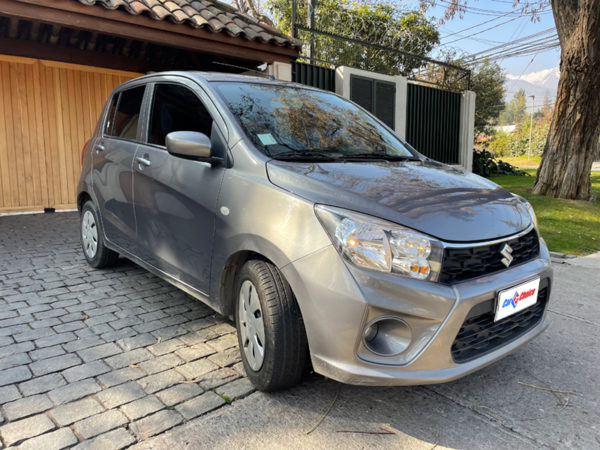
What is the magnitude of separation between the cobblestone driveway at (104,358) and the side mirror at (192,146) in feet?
3.99

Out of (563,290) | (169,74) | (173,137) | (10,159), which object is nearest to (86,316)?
(173,137)

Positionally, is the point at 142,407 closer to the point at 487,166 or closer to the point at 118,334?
the point at 118,334

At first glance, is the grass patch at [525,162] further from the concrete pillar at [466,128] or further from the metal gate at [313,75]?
the metal gate at [313,75]

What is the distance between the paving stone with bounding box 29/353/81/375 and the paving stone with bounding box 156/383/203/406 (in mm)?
676

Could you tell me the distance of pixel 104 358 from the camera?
2.74m

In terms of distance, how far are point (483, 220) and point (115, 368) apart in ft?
7.15

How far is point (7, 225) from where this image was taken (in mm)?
6602

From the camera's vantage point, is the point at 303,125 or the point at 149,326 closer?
the point at 303,125

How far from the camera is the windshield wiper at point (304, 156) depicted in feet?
8.39

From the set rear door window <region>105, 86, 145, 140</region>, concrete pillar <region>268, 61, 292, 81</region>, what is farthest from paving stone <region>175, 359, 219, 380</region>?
concrete pillar <region>268, 61, 292, 81</region>

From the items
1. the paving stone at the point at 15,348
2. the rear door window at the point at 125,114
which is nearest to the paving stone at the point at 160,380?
the paving stone at the point at 15,348

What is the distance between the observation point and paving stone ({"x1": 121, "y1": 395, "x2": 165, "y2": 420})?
2.20 m

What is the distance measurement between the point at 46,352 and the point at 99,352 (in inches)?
12.7

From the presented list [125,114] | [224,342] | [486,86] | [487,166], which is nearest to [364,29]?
[487,166]
